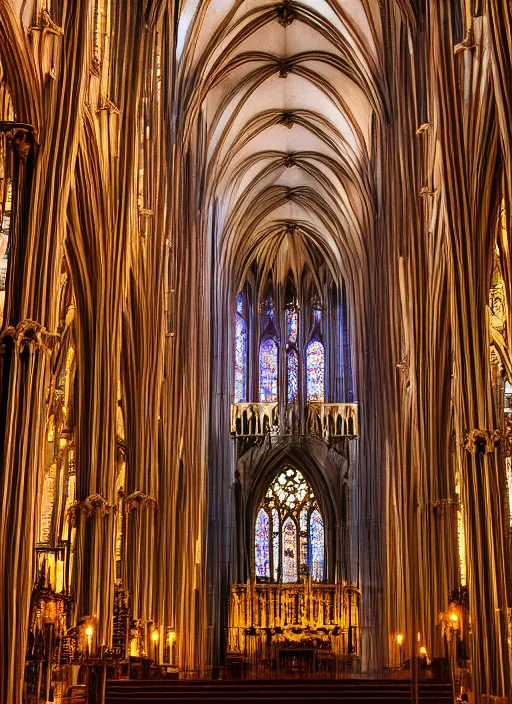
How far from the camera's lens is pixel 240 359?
48.5 metres

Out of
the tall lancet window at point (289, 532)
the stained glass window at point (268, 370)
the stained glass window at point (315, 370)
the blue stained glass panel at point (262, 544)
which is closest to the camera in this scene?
the tall lancet window at point (289, 532)

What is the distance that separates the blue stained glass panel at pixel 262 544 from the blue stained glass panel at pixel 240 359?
543 cm

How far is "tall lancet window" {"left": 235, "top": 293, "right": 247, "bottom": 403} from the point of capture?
48.0 metres

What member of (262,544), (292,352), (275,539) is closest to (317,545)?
(275,539)

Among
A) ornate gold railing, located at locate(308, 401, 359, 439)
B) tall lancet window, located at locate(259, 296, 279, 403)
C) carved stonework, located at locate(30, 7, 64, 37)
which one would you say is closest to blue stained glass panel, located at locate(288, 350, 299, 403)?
tall lancet window, located at locate(259, 296, 279, 403)

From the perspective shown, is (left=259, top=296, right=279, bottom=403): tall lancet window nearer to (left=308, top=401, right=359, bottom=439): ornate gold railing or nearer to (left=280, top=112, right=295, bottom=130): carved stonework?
(left=308, top=401, right=359, bottom=439): ornate gold railing

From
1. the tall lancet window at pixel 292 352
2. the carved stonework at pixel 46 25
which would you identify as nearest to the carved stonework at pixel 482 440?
the carved stonework at pixel 46 25

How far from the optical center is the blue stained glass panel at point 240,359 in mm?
47969

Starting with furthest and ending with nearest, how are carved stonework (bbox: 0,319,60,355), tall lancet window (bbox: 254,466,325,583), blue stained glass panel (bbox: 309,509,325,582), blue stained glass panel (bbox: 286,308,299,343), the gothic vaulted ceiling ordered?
blue stained glass panel (bbox: 286,308,299,343) → tall lancet window (bbox: 254,466,325,583) → blue stained glass panel (bbox: 309,509,325,582) → the gothic vaulted ceiling → carved stonework (bbox: 0,319,60,355)

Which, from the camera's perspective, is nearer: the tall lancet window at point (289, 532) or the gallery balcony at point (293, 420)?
the gallery balcony at point (293, 420)

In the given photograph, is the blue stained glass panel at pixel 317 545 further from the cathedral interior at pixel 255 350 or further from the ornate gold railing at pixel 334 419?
the ornate gold railing at pixel 334 419

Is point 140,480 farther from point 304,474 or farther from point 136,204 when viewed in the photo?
point 304,474

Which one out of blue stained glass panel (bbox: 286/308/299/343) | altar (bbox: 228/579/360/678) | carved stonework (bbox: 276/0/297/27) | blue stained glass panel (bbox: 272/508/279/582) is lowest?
altar (bbox: 228/579/360/678)

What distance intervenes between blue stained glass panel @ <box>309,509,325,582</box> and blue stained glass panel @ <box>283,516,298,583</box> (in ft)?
2.45
